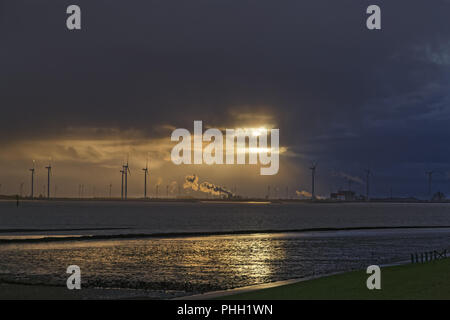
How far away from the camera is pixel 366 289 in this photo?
105 feet

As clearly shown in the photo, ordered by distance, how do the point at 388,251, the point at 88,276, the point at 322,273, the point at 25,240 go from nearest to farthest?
the point at 88,276
the point at 322,273
the point at 388,251
the point at 25,240

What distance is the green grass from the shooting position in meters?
30.0

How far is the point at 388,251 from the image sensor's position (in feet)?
249

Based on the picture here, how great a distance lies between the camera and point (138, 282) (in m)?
44.6

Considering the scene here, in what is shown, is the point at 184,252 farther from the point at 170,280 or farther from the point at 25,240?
the point at 25,240

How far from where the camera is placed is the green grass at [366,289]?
1182 inches

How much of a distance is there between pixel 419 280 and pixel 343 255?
35426 millimetres
